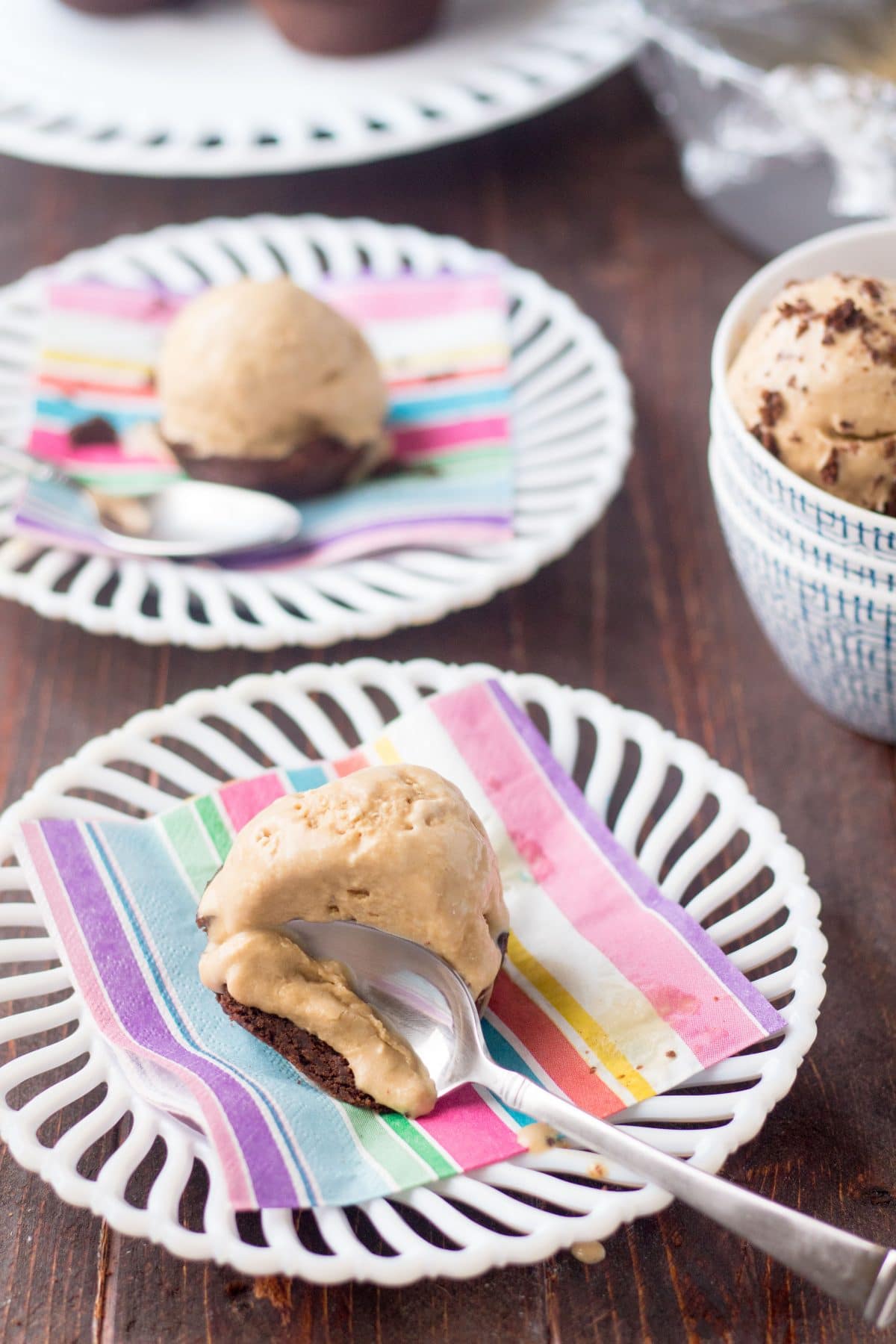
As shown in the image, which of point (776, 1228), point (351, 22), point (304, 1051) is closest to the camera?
point (776, 1228)

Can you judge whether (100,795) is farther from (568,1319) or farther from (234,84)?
(234,84)

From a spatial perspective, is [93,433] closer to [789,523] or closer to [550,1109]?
[789,523]

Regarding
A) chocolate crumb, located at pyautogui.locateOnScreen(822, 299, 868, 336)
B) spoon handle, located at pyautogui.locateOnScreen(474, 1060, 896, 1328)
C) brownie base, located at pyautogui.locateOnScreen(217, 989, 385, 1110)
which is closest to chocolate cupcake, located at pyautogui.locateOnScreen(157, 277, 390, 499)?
chocolate crumb, located at pyautogui.locateOnScreen(822, 299, 868, 336)

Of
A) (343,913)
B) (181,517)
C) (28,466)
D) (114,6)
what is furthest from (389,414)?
(114,6)

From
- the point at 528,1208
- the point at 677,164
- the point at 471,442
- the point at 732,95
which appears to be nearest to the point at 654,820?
the point at 528,1208

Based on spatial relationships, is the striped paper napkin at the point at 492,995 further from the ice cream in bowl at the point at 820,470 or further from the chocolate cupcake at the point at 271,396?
the chocolate cupcake at the point at 271,396

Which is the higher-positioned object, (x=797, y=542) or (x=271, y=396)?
(x=797, y=542)
